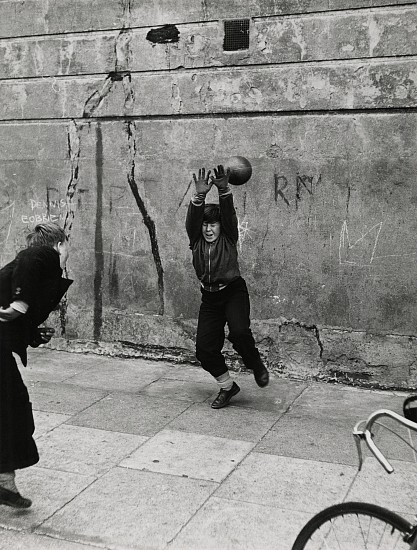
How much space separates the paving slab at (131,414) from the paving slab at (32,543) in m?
1.58

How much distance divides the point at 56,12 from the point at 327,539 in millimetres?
6203

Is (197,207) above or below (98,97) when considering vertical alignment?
below

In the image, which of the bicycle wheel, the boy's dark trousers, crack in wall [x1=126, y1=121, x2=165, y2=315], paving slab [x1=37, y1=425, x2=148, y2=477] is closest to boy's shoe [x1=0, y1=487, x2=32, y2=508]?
paving slab [x1=37, y1=425, x2=148, y2=477]

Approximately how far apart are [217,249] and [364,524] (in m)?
3.25

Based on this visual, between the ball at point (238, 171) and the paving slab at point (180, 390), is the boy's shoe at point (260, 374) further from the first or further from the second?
the ball at point (238, 171)

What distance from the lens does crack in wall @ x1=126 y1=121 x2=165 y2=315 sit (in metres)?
7.38

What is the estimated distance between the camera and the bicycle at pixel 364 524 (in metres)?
2.78

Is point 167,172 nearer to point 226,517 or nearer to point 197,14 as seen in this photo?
point 197,14

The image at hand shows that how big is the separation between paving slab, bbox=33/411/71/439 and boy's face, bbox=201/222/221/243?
1791mm

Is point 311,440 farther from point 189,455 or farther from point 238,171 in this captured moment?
point 238,171

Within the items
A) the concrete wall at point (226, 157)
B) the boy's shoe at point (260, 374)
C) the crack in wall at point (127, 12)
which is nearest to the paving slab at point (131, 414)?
the boy's shoe at point (260, 374)

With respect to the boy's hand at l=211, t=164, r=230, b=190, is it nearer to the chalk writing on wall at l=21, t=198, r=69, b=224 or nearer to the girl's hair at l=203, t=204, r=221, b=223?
the girl's hair at l=203, t=204, r=221, b=223

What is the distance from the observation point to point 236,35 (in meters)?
6.88

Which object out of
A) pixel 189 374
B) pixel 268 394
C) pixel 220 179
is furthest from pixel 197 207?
pixel 189 374
